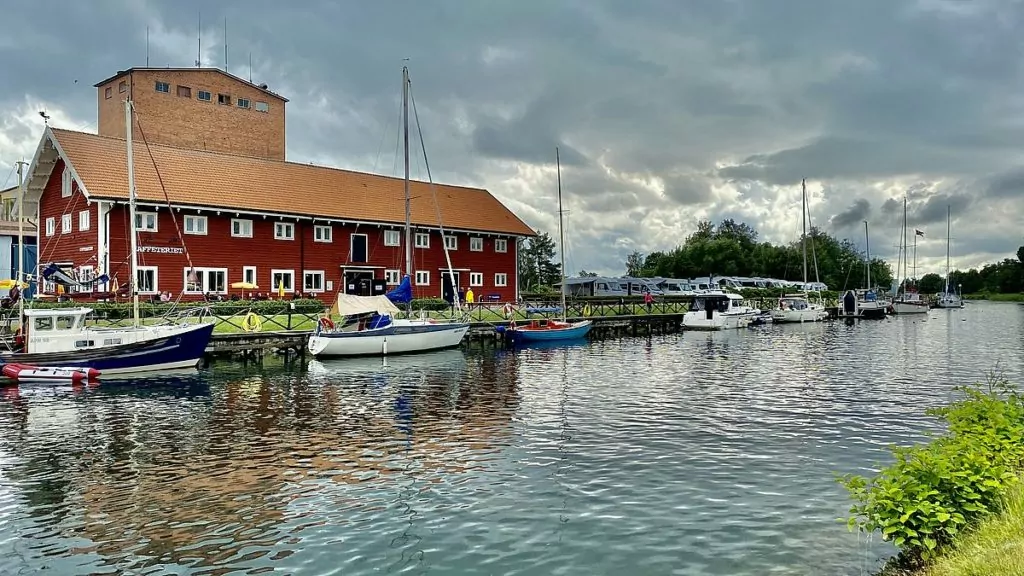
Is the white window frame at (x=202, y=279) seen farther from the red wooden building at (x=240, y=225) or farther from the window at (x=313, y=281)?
the window at (x=313, y=281)

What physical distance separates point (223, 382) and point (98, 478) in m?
14.4

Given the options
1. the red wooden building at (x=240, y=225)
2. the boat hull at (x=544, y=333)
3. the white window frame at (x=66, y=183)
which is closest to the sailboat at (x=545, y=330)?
the boat hull at (x=544, y=333)

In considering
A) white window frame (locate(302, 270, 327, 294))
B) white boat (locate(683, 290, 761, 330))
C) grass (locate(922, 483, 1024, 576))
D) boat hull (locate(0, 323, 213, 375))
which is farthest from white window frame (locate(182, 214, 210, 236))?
grass (locate(922, 483, 1024, 576))

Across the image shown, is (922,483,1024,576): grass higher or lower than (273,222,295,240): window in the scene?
lower

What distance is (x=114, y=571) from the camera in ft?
31.1

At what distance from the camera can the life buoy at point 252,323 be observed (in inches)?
1471

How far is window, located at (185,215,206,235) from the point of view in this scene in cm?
4749

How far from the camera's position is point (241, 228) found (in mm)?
50062

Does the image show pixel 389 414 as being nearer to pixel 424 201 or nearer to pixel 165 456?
pixel 165 456

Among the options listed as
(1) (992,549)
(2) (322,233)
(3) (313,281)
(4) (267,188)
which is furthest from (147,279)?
(1) (992,549)

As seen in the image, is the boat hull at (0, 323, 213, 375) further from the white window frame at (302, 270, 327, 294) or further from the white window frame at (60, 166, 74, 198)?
the white window frame at (60, 166, 74, 198)

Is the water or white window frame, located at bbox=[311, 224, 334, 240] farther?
white window frame, located at bbox=[311, 224, 334, 240]

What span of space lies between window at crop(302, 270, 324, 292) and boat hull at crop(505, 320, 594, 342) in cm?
1642

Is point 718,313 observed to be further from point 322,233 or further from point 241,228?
point 241,228
